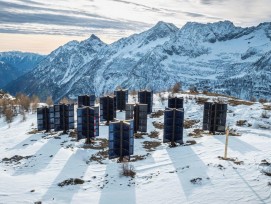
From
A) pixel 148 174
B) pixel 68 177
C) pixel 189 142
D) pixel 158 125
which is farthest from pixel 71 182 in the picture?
pixel 158 125

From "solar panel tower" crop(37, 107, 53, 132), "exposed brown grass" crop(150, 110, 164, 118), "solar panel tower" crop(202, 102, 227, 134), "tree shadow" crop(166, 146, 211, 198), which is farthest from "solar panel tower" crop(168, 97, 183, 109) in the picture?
"solar panel tower" crop(37, 107, 53, 132)

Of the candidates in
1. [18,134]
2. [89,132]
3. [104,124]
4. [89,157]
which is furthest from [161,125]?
[18,134]

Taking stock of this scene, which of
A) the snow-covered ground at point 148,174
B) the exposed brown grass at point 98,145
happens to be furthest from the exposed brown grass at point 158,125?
the exposed brown grass at point 98,145

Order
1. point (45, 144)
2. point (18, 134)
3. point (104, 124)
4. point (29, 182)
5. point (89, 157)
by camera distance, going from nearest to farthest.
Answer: point (29, 182), point (89, 157), point (45, 144), point (18, 134), point (104, 124)

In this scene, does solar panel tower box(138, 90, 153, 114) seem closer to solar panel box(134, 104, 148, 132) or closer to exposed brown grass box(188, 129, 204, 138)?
solar panel box(134, 104, 148, 132)

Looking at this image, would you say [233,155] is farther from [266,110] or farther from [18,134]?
[18,134]

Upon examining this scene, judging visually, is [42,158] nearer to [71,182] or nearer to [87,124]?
[87,124]
